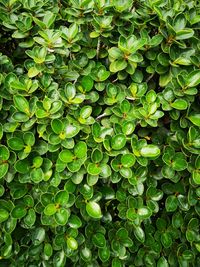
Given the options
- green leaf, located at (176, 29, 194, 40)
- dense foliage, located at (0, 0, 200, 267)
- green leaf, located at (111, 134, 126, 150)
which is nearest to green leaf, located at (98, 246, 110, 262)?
dense foliage, located at (0, 0, 200, 267)

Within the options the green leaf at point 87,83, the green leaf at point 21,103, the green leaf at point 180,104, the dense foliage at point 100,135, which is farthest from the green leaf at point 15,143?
the green leaf at point 180,104

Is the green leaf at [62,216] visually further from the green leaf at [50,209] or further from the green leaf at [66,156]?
the green leaf at [66,156]

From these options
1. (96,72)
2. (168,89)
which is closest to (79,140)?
(96,72)

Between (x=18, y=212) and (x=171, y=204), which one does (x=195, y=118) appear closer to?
(x=171, y=204)

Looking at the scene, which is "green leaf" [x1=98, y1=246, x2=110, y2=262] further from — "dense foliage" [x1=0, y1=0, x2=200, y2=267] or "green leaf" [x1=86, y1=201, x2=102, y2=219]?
"green leaf" [x1=86, y1=201, x2=102, y2=219]

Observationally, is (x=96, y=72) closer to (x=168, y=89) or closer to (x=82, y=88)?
(x=82, y=88)

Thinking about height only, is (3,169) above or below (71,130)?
below

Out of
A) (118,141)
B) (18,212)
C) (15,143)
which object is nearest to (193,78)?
(118,141)

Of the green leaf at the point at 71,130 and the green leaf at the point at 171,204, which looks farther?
the green leaf at the point at 171,204
